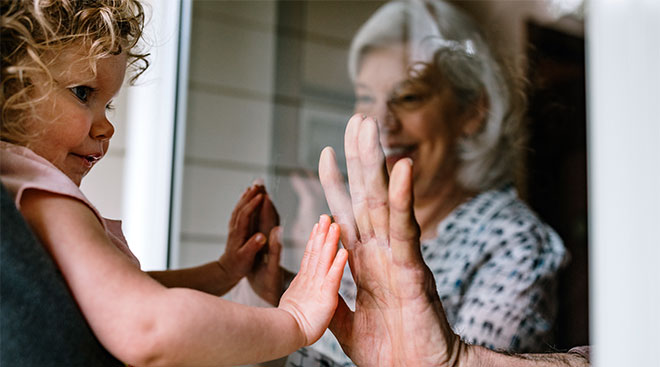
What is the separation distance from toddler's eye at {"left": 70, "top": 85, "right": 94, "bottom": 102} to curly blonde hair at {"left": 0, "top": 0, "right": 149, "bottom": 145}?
2cm

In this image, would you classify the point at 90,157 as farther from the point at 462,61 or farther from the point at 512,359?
the point at 462,61

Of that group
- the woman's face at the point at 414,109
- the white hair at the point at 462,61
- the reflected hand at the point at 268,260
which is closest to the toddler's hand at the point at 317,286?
the reflected hand at the point at 268,260

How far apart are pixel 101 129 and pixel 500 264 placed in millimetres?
1142

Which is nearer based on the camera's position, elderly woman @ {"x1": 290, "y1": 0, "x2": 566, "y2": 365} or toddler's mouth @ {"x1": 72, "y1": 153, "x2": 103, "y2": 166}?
toddler's mouth @ {"x1": 72, "y1": 153, "x2": 103, "y2": 166}

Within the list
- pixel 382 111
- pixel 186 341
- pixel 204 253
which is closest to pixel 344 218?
pixel 186 341

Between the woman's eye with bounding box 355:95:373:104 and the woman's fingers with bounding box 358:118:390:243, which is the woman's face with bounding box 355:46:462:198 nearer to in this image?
the woman's eye with bounding box 355:95:373:104

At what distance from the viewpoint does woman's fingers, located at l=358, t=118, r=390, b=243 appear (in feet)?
1.91

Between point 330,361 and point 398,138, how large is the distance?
1.43 feet

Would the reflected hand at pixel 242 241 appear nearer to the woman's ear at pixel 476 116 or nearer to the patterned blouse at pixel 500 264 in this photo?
the patterned blouse at pixel 500 264

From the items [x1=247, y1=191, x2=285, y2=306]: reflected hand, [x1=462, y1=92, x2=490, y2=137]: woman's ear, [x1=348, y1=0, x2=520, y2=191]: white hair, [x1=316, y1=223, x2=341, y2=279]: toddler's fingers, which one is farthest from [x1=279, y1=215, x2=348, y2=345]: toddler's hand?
[x1=462, y1=92, x2=490, y2=137]: woman's ear

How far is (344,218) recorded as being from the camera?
2.09 ft

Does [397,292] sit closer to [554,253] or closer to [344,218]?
[344,218]

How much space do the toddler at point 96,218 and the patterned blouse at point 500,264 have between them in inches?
26.3

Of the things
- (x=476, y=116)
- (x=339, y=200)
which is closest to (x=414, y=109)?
(x=476, y=116)
